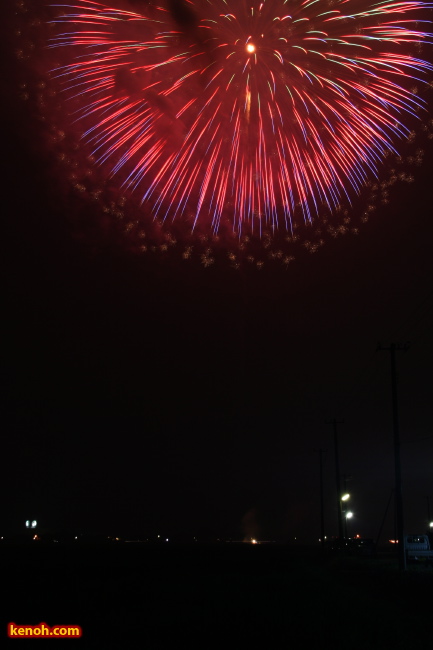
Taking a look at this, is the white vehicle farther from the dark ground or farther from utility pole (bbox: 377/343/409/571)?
the dark ground

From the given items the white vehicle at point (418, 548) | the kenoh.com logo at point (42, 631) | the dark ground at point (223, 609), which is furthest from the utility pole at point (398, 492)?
the kenoh.com logo at point (42, 631)

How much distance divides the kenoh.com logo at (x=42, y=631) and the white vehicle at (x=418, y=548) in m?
47.7

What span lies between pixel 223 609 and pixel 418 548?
152 ft

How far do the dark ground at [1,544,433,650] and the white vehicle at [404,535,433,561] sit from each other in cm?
3026

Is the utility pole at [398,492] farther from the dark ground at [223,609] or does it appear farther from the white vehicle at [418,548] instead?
the white vehicle at [418,548]

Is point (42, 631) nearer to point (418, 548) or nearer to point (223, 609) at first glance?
point (223, 609)

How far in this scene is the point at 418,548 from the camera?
5959 centimetres

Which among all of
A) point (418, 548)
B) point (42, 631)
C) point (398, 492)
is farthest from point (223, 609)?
point (418, 548)

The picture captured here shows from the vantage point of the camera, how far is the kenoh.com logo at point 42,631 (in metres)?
13.0

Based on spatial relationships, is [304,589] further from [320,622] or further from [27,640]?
[27,640]

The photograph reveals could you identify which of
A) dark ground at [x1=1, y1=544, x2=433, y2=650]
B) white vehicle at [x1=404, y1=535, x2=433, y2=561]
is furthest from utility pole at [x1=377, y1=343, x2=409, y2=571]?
white vehicle at [x1=404, y1=535, x2=433, y2=561]

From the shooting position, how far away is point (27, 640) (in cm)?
1262

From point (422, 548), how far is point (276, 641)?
165ft

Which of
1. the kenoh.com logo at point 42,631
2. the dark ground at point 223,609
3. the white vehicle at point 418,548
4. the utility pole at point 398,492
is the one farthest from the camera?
the white vehicle at point 418,548
